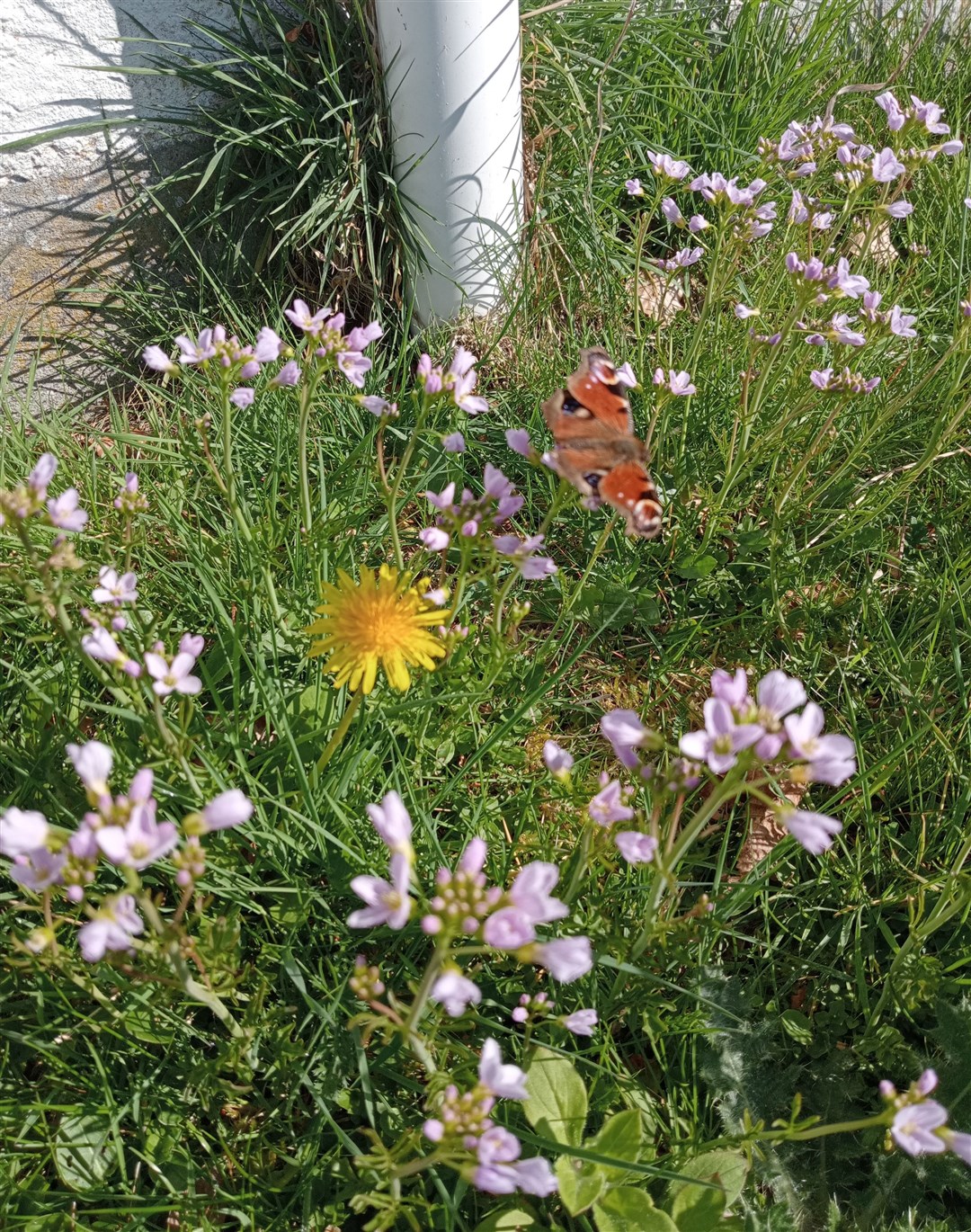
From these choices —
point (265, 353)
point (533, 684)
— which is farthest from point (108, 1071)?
point (265, 353)

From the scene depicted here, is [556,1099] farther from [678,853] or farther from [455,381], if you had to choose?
[455,381]

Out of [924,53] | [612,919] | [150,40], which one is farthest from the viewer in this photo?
[924,53]

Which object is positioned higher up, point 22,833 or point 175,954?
point 22,833

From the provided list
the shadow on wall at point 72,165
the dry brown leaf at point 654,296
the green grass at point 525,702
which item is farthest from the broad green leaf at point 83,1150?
the dry brown leaf at point 654,296

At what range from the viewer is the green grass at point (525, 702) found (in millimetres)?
2006

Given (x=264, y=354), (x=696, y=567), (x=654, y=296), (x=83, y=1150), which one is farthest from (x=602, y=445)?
(x=654, y=296)

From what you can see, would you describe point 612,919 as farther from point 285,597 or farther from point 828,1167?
point 285,597

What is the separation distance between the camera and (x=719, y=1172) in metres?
1.94

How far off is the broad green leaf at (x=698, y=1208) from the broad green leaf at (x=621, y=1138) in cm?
15

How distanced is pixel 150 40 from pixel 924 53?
3.81 m

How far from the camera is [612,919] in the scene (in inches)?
86.4

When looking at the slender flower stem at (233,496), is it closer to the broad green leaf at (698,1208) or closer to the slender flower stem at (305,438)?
the slender flower stem at (305,438)

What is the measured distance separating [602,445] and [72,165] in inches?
117

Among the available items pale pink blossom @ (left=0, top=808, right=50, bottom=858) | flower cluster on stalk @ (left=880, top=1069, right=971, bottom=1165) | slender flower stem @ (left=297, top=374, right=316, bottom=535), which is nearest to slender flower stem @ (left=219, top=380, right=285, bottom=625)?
slender flower stem @ (left=297, top=374, right=316, bottom=535)
